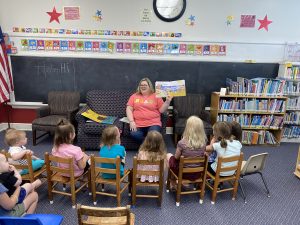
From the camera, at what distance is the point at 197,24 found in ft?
14.8

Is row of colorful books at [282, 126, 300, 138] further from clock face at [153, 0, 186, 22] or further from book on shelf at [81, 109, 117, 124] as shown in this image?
book on shelf at [81, 109, 117, 124]

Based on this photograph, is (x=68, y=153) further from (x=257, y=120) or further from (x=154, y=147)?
(x=257, y=120)

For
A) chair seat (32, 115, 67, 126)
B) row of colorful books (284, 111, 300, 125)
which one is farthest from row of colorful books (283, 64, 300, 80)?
chair seat (32, 115, 67, 126)

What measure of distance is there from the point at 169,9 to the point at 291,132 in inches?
130

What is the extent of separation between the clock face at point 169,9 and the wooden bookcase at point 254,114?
162 cm

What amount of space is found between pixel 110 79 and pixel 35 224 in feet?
11.3

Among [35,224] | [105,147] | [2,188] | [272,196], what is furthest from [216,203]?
[2,188]

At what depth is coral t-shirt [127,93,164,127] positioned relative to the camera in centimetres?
389

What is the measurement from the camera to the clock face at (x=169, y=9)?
14.5 feet

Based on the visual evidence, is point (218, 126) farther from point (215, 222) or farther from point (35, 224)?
point (35, 224)

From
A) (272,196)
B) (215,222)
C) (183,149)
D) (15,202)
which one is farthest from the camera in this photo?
(272,196)

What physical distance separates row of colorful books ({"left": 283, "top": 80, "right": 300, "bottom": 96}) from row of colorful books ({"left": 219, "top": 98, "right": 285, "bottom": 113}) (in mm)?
227

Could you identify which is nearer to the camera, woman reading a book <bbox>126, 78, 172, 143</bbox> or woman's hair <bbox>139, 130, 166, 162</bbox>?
woman's hair <bbox>139, 130, 166, 162</bbox>

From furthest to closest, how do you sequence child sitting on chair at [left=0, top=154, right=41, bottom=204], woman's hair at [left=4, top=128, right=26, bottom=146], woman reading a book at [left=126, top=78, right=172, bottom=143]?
woman reading a book at [left=126, top=78, right=172, bottom=143], woman's hair at [left=4, top=128, right=26, bottom=146], child sitting on chair at [left=0, top=154, right=41, bottom=204]
